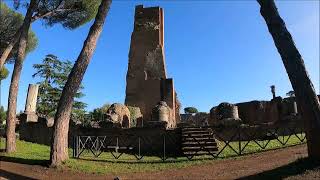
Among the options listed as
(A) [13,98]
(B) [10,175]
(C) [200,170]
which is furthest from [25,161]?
(C) [200,170]

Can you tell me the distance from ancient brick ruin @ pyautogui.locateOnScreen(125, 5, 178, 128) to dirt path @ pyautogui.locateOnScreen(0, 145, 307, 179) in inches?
526

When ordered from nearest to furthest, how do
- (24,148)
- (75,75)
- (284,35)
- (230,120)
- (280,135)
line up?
(284,35) → (75,75) → (24,148) → (280,135) → (230,120)

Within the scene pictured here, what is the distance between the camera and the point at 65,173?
11.8m

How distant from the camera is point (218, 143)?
16734 mm

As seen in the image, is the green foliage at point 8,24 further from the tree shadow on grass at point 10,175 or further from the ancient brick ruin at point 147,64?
the tree shadow on grass at point 10,175

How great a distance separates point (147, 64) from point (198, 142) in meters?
12.3

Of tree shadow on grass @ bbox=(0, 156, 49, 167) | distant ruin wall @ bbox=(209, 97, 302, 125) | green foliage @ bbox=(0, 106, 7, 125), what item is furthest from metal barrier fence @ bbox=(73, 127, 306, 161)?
green foliage @ bbox=(0, 106, 7, 125)

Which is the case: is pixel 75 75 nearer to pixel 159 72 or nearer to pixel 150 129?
pixel 150 129

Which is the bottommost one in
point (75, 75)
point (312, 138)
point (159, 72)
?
point (312, 138)

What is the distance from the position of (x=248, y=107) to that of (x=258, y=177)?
48.8 ft

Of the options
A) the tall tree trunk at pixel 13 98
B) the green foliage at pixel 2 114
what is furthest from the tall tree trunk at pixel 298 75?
the green foliage at pixel 2 114

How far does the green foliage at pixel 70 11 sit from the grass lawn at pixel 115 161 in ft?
21.5

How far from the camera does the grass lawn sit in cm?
1260

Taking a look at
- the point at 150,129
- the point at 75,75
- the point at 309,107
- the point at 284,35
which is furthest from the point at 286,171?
the point at 150,129
